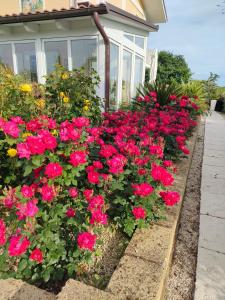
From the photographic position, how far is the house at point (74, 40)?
5.18m

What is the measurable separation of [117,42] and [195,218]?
209 inches

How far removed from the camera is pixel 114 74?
6.64 meters

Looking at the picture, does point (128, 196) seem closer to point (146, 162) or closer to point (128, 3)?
point (146, 162)

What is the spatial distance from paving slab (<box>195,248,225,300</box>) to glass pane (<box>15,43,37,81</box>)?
6217mm

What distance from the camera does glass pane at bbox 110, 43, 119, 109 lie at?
20.8 feet

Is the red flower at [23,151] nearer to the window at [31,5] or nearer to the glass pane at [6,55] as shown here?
the glass pane at [6,55]

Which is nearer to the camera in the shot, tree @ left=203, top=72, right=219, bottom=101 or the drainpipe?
the drainpipe

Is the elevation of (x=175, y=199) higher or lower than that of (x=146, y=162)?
lower

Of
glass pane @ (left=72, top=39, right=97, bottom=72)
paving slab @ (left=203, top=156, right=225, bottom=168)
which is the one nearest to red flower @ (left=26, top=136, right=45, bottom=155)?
paving slab @ (left=203, top=156, right=225, bottom=168)

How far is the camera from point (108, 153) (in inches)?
76.1

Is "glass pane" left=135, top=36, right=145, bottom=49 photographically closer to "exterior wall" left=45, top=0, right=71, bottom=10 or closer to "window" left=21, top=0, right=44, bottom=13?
"exterior wall" left=45, top=0, right=71, bottom=10

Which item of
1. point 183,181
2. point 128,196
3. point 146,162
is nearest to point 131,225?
point 128,196

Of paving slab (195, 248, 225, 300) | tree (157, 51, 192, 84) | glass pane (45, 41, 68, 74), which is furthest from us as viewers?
tree (157, 51, 192, 84)

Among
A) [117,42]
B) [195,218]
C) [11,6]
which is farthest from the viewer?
[11,6]
